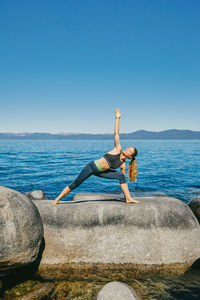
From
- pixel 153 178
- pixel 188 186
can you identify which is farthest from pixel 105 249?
pixel 153 178

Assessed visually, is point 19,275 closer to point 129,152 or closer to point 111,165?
point 111,165

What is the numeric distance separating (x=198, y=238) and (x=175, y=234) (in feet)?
1.89

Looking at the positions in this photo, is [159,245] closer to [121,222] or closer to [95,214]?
[121,222]

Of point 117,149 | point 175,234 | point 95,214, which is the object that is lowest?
point 175,234

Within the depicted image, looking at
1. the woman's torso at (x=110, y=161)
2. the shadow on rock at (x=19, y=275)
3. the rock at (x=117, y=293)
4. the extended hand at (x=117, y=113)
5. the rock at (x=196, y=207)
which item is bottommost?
the shadow on rock at (x=19, y=275)

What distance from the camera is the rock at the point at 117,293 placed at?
3869 mm

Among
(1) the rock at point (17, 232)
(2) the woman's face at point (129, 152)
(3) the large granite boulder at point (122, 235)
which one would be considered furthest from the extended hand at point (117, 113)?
(1) the rock at point (17, 232)

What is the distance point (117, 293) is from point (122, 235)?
60.8 inches

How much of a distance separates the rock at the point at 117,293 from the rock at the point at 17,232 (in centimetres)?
158

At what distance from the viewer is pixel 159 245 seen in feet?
17.4

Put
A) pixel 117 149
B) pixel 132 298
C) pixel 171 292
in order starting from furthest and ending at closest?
1. pixel 117 149
2. pixel 171 292
3. pixel 132 298

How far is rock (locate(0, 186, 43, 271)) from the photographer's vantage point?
170 inches

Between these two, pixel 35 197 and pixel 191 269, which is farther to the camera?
pixel 35 197

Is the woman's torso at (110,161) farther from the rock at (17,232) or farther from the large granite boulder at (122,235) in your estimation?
the rock at (17,232)
